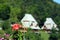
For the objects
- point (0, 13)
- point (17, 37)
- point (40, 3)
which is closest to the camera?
point (17, 37)

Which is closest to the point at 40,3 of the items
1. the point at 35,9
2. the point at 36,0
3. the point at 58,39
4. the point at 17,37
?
the point at 36,0

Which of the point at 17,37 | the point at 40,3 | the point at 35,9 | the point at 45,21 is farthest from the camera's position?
the point at 40,3

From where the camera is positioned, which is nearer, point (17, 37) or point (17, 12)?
point (17, 37)

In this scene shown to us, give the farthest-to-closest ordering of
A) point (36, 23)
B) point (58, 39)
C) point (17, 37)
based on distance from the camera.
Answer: point (36, 23)
point (58, 39)
point (17, 37)

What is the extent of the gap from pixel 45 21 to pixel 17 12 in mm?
6242

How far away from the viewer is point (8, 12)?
5578 centimetres

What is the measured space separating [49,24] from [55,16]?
498 inches

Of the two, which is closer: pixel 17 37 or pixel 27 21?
pixel 17 37

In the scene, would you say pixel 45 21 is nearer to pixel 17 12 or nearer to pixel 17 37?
pixel 17 12

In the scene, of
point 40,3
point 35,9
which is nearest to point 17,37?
point 35,9

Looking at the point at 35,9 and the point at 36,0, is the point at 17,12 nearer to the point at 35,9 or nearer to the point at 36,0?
Result: the point at 35,9

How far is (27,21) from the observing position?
62250 mm

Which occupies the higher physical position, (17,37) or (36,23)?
(17,37)

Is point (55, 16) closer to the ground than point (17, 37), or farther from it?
closer to the ground
